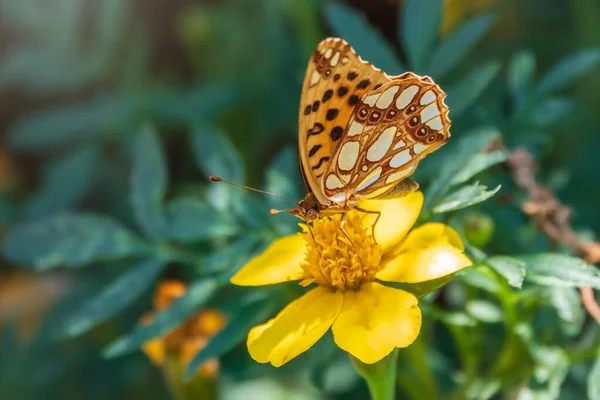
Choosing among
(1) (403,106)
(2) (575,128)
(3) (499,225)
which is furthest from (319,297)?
(2) (575,128)

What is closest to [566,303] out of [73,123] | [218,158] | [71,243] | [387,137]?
[387,137]

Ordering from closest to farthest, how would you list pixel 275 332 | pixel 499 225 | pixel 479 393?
pixel 275 332, pixel 479 393, pixel 499 225

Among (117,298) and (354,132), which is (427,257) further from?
(117,298)

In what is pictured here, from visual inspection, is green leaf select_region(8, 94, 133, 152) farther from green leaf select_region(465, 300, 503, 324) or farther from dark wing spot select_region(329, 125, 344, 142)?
green leaf select_region(465, 300, 503, 324)

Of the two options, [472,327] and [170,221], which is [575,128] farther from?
[170,221]

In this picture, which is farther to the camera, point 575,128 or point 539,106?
point 575,128

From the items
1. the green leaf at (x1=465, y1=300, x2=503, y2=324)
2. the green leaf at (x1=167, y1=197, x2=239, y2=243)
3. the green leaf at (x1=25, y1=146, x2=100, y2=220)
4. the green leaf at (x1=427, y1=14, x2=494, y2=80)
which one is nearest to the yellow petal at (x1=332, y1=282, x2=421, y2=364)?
the green leaf at (x1=465, y1=300, x2=503, y2=324)

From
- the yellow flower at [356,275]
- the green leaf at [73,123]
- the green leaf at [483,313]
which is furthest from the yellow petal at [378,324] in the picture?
the green leaf at [73,123]
